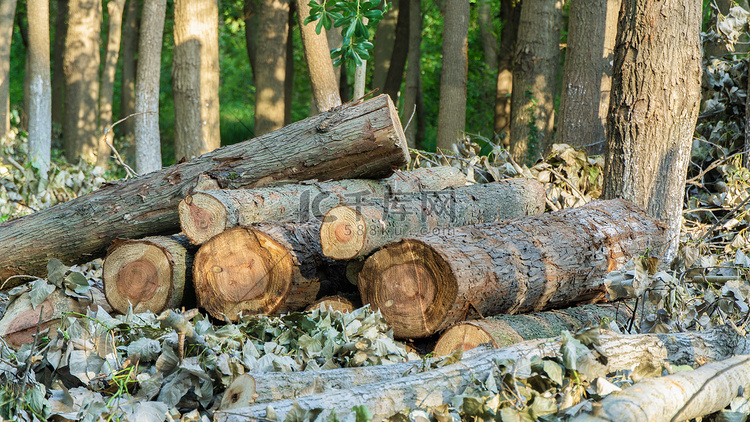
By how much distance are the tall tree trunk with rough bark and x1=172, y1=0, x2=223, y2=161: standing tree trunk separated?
8.53 ft

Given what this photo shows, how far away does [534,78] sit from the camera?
909cm

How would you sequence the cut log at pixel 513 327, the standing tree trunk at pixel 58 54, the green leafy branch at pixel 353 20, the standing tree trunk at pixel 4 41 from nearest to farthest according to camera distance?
1. the cut log at pixel 513 327
2. the green leafy branch at pixel 353 20
3. the standing tree trunk at pixel 4 41
4. the standing tree trunk at pixel 58 54

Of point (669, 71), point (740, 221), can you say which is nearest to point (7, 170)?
point (669, 71)

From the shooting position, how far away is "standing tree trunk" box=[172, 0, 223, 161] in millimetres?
7254

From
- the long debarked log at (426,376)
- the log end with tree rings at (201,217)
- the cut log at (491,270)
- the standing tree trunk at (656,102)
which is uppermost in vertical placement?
the standing tree trunk at (656,102)

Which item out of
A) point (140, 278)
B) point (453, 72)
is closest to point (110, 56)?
point (453, 72)

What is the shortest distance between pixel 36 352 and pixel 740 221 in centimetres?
545

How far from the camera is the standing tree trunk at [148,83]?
7.64 metres

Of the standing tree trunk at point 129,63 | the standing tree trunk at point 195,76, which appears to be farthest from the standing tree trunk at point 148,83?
the standing tree trunk at point 129,63

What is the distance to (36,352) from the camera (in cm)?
274

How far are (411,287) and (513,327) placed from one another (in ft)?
1.90

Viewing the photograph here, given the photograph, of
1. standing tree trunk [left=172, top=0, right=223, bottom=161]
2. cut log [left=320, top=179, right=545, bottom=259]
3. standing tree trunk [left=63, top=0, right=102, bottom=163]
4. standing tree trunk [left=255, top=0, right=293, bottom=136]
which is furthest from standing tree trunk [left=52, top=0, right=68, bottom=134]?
cut log [left=320, top=179, right=545, bottom=259]

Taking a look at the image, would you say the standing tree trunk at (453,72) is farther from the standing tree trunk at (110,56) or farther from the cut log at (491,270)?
the standing tree trunk at (110,56)

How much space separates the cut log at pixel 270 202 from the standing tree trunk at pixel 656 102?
5.59 ft
